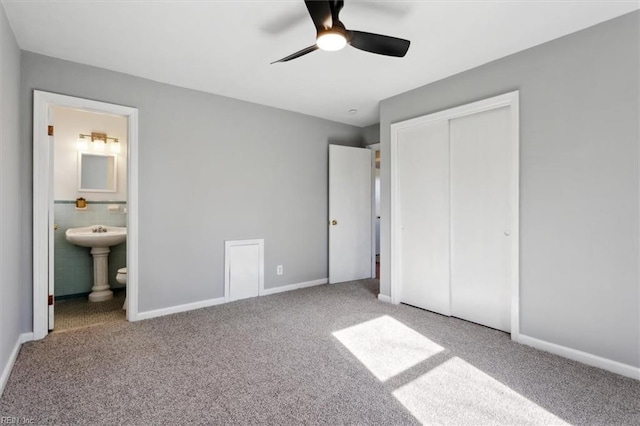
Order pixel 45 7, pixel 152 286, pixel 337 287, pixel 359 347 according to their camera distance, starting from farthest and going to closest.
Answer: pixel 337 287, pixel 152 286, pixel 359 347, pixel 45 7

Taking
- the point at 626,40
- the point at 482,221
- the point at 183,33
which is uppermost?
the point at 183,33

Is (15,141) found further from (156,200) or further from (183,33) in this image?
(183,33)

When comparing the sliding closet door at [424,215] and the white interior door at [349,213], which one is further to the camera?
the white interior door at [349,213]

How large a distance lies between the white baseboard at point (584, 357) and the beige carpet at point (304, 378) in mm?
60

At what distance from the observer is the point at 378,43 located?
2025 mm

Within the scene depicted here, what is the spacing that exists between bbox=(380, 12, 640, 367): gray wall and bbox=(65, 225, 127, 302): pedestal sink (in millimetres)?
4214

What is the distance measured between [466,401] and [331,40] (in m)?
2.26

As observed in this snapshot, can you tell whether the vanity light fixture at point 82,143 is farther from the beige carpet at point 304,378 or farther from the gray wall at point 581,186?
the gray wall at point 581,186

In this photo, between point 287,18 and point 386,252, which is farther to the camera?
point 386,252

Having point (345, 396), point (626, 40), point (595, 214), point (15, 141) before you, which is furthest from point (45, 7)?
point (595, 214)

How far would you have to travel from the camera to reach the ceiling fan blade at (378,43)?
195cm

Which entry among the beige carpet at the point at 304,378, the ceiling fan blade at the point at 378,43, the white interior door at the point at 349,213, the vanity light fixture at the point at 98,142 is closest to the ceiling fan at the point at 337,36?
the ceiling fan blade at the point at 378,43

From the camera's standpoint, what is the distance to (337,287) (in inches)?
170

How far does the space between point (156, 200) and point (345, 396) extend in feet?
8.30
